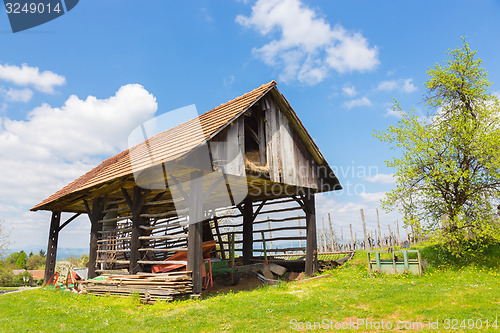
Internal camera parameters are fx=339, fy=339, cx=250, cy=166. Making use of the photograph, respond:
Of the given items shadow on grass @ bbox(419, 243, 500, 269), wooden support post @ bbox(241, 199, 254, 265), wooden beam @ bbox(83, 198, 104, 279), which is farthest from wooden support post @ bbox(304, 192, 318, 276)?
wooden beam @ bbox(83, 198, 104, 279)

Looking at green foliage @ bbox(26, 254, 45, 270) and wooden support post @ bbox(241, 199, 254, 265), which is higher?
wooden support post @ bbox(241, 199, 254, 265)

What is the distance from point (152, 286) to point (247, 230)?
23.4ft

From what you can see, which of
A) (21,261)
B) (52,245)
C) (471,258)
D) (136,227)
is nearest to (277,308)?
(136,227)

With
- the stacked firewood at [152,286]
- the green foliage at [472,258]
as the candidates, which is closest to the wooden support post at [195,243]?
the stacked firewood at [152,286]

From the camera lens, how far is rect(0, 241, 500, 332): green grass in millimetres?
6785

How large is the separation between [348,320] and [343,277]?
5696 millimetres

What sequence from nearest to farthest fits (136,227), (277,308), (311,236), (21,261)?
(277,308) < (136,227) < (311,236) < (21,261)

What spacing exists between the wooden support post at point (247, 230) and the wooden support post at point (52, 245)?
9169 millimetres

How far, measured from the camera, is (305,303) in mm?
8047

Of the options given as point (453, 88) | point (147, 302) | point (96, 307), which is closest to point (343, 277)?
point (147, 302)

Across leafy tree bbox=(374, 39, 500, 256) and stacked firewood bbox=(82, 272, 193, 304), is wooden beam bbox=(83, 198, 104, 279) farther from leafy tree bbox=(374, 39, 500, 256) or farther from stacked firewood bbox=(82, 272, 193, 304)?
leafy tree bbox=(374, 39, 500, 256)

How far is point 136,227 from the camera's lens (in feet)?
37.0

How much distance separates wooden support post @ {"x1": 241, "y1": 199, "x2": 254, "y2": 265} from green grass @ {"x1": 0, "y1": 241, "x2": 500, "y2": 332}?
16.2 feet

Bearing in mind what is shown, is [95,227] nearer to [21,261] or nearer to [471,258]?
[471,258]
